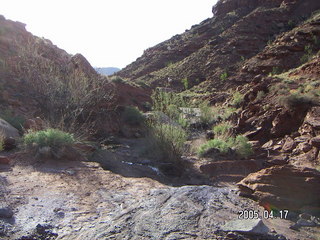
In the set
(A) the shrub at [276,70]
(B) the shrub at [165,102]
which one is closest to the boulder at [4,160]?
(B) the shrub at [165,102]

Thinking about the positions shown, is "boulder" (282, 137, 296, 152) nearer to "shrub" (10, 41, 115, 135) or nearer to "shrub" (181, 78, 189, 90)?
"shrub" (10, 41, 115, 135)

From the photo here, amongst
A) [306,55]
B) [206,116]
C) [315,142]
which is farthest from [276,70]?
[315,142]

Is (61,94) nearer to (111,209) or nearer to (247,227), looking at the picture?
(111,209)

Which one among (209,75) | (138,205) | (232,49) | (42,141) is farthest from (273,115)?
(232,49)

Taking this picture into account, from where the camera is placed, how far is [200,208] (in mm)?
4852

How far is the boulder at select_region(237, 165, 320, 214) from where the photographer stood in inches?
205

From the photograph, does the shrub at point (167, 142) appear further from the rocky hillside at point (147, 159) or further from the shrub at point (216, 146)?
the shrub at point (216, 146)

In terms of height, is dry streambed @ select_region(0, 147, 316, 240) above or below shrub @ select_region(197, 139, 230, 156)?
above

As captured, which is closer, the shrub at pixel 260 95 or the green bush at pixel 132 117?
the shrub at pixel 260 95
